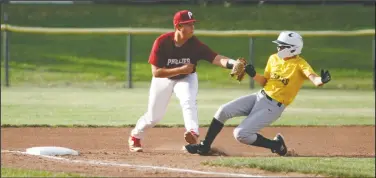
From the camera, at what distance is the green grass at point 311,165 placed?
27.8 ft

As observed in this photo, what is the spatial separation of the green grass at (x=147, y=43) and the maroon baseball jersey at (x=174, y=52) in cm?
1275

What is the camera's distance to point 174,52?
34.2ft

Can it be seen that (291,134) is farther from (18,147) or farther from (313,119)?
(18,147)

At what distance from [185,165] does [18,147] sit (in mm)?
2803

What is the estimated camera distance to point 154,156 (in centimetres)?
1000

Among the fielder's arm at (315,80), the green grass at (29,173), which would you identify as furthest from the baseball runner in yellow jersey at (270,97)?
the green grass at (29,173)

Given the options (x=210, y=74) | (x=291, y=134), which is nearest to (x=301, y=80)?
(x=291, y=134)

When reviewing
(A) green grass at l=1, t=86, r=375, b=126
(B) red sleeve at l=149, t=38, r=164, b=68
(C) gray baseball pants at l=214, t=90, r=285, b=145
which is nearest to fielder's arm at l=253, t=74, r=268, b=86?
(C) gray baseball pants at l=214, t=90, r=285, b=145

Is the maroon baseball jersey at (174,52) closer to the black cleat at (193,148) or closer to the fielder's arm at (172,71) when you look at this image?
the fielder's arm at (172,71)

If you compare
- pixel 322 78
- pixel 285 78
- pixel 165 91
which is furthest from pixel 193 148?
pixel 322 78

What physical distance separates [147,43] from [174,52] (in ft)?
70.0

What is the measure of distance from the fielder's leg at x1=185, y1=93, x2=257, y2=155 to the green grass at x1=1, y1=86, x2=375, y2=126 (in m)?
3.88

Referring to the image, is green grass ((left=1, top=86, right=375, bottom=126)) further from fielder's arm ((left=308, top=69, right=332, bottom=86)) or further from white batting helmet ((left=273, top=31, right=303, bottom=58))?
fielder's arm ((left=308, top=69, right=332, bottom=86))

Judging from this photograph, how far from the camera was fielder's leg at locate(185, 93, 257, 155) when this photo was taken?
404 inches
